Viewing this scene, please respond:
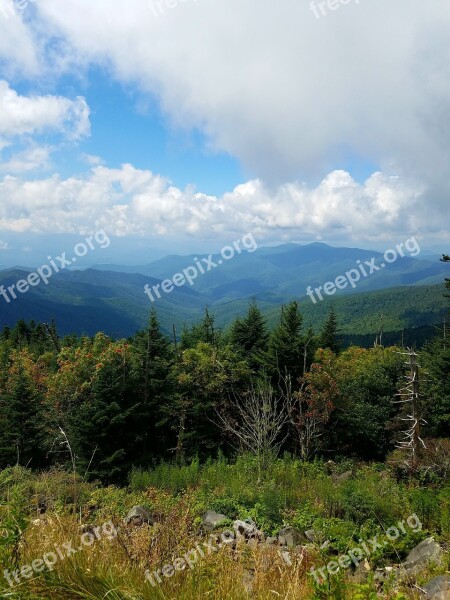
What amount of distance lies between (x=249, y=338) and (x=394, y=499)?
88.2ft

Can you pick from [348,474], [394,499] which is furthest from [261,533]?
[348,474]

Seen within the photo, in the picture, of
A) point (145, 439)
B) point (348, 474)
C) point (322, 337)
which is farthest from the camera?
point (322, 337)

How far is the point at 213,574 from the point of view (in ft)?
8.70

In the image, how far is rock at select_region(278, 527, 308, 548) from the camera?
7.22m

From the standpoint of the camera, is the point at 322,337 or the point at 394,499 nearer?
the point at 394,499

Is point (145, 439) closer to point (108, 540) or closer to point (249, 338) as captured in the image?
point (249, 338)

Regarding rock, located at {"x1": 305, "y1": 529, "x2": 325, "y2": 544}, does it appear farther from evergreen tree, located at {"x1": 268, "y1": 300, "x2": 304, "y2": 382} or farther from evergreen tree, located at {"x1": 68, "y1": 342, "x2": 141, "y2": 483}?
evergreen tree, located at {"x1": 268, "y1": 300, "x2": 304, "y2": 382}

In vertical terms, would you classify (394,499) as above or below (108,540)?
below

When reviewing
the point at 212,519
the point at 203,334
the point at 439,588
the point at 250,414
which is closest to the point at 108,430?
the point at 250,414

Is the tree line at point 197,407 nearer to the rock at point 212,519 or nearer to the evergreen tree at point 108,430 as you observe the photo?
the evergreen tree at point 108,430

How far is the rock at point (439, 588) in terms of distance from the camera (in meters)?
3.10

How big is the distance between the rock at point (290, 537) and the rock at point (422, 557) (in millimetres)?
1920

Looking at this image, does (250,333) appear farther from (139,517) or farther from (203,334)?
(139,517)

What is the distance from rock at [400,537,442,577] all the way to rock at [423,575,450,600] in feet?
3.34
